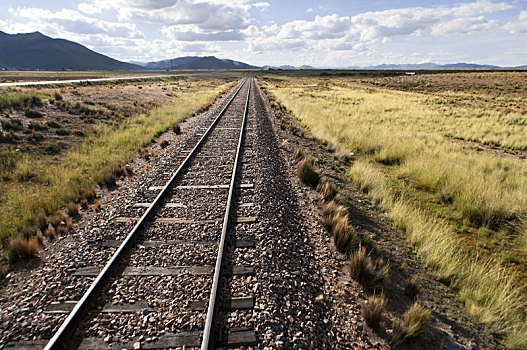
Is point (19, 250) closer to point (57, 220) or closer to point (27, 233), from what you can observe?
point (27, 233)

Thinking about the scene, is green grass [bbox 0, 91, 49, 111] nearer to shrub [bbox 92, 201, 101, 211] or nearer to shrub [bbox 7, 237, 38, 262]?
shrub [bbox 92, 201, 101, 211]

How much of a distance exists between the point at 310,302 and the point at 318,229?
6.63 ft

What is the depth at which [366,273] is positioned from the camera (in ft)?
13.8

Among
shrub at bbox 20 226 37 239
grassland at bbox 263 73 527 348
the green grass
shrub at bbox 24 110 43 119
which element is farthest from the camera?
the green grass

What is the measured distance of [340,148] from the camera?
12.4 meters

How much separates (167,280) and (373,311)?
287cm

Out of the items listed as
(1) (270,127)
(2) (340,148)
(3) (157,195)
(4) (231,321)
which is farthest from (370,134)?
(4) (231,321)

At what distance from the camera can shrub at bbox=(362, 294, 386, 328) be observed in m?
3.40

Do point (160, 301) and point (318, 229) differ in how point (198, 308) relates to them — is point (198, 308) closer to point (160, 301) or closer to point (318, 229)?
point (160, 301)

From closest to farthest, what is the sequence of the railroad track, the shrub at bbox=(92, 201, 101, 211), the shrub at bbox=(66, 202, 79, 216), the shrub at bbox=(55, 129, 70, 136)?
the railroad track → the shrub at bbox=(66, 202, 79, 216) → the shrub at bbox=(92, 201, 101, 211) → the shrub at bbox=(55, 129, 70, 136)

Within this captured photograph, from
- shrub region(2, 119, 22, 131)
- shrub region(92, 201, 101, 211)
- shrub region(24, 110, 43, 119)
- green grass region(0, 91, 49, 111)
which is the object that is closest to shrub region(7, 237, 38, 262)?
shrub region(92, 201, 101, 211)

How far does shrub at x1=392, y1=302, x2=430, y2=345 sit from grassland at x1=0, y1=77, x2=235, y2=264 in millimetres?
6107

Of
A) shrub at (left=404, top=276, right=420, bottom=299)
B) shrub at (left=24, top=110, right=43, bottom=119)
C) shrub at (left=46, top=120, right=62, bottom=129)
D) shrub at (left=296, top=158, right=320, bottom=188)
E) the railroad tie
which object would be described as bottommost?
shrub at (left=404, top=276, right=420, bottom=299)

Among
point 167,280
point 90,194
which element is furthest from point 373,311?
point 90,194
